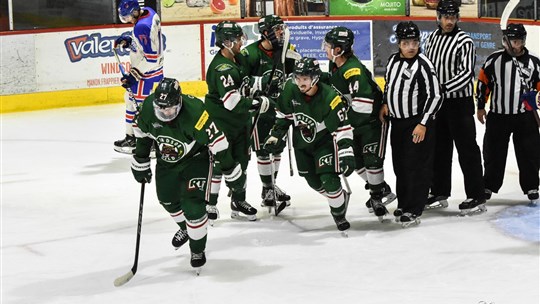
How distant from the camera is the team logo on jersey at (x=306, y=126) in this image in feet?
17.8

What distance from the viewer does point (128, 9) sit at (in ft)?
25.8

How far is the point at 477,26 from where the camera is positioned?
11.9 m

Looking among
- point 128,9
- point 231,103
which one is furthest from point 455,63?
point 128,9

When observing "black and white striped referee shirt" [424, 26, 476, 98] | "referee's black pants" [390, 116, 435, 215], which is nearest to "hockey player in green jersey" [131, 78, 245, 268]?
"referee's black pants" [390, 116, 435, 215]

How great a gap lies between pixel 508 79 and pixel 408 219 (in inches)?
46.9

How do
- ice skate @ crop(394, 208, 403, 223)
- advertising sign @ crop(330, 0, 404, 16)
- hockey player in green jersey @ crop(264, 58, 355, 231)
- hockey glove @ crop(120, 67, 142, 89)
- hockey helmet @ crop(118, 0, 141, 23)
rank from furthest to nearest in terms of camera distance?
advertising sign @ crop(330, 0, 404, 16) → hockey glove @ crop(120, 67, 142, 89) → hockey helmet @ crop(118, 0, 141, 23) → ice skate @ crop(394, 208, 403, 223) → hockey player in green jersey @ crop(264, 58, 355, 231)

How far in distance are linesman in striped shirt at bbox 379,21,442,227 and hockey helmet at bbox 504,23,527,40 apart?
69 cm

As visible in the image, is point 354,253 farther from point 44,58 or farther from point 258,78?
point 44,58

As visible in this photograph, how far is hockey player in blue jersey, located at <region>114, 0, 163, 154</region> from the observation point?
796cm

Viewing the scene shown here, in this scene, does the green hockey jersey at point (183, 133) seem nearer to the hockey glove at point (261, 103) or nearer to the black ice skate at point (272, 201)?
the hockey glove at point (261, 103)

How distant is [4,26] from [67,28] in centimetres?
72

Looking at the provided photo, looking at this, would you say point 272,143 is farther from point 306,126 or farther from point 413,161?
point 413,161

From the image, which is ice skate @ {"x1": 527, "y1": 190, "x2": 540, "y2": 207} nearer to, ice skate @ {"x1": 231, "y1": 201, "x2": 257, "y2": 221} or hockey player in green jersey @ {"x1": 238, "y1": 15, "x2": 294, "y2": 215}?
hockey player in green jersey @ {"x1": 238, "y1": 15, "x2": 294, "y2": 215}

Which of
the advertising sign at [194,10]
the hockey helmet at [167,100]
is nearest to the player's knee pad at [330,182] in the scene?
the hockey helmet at [167,100]
